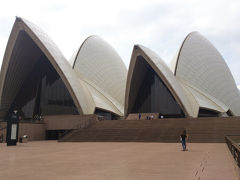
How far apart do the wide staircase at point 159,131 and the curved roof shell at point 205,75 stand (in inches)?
422

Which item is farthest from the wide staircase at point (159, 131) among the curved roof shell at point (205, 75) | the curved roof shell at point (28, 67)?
the curved roof shell at point (205, 75)

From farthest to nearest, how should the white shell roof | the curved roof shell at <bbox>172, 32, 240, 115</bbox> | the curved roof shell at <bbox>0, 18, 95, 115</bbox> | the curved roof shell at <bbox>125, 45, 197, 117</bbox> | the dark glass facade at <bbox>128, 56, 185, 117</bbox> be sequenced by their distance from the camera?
the curved roof shell at <bbox>172, 32, 240, 115</bbox> → the dark glass facade at <bbox>128, 56, 185, 117</bbox> → the curved roof shell at <bbox>125, 45, 197, 117</bbox> → the white shell roof → the curved roof shell at <bbox>0, 18, 95, 115</bbox>

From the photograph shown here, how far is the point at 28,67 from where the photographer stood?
30703mm

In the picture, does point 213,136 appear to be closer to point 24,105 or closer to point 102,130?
point 102,130

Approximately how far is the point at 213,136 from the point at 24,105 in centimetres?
2273

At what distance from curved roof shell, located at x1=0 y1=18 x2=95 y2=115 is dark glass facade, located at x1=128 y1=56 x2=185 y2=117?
605 centimetres

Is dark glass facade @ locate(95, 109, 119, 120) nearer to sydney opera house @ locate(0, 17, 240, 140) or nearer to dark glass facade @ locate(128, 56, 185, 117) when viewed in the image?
sydney opera house @ locate(0, 17, 240, 140)

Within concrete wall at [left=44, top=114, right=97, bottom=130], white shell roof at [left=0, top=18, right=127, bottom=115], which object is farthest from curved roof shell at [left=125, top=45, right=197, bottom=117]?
concrete wall at [left=44, top=114, right=97, bottom=130]

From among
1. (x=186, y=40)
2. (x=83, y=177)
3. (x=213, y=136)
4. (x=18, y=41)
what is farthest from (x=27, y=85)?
(x=83, y=177)

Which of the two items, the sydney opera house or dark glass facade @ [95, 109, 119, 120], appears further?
dark glass facade @ [95, 109, 119, 120]

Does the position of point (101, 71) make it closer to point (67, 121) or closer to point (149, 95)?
point (149, 95)

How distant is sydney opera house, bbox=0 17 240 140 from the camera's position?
89.1ft

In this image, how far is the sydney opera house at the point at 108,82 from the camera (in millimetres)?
27156

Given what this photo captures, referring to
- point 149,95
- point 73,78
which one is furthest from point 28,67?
point 149,95
